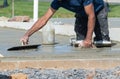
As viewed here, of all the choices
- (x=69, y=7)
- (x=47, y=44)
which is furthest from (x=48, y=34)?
(x=69, y=7)

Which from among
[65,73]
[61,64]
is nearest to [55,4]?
[61,64]

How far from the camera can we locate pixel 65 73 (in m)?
7.29

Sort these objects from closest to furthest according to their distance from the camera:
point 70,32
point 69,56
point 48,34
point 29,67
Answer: point 29,67, point 69,56, point 48,34, point 70,32

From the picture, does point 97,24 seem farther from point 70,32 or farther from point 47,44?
point 70,32

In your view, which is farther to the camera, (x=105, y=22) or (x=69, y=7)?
(x=105, y=22)

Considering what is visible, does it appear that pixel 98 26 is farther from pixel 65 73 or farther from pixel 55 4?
pixel 65 73

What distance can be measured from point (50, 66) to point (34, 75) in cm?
90

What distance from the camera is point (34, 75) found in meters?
7.09

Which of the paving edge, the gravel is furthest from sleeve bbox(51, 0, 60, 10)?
the gravel

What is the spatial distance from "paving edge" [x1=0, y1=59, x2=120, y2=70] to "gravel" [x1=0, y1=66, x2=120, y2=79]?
9.7 inches

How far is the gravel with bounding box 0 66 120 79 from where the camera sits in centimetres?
699

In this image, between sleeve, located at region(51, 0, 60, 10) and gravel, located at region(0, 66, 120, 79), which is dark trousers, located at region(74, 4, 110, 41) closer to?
sleeve, located at region(51, 0, 60, 10)

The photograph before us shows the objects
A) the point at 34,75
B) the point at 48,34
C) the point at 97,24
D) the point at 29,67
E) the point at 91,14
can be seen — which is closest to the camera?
the point at 34,75

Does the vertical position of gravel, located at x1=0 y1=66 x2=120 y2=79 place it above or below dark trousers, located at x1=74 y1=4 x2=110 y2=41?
below
